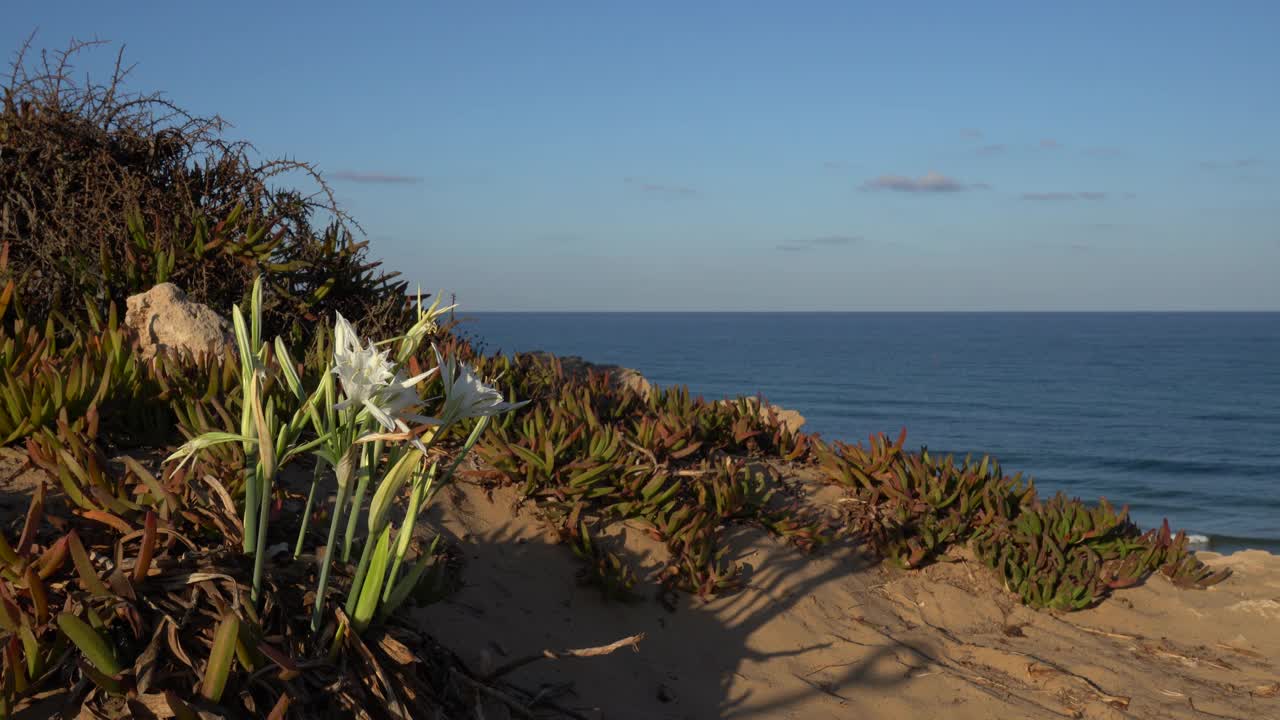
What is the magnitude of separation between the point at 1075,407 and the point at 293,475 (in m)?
53.7

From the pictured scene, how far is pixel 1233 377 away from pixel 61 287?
80.0 meters

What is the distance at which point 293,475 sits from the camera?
4438mm

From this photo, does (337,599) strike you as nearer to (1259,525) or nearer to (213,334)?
(213,334)

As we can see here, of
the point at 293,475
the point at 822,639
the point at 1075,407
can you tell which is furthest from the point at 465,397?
the point at 1075,407

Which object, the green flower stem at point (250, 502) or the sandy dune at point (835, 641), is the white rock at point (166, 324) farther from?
the green flower stem at point (250, 502)

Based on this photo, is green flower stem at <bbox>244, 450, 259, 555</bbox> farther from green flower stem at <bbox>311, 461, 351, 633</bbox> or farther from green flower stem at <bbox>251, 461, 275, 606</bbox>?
green flower stem at <bbox>311, 461, 351, 633</bbox>

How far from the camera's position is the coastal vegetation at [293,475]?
244 cm

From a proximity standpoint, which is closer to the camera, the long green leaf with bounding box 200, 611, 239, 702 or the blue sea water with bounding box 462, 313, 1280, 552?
the long green leaf with bounding box 200, 611, 239, 702

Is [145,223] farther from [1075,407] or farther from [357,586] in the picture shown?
[1075,407]

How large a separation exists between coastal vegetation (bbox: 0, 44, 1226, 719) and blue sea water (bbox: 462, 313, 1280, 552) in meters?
1.88

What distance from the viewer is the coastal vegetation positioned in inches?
96.0

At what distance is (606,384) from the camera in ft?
22.1

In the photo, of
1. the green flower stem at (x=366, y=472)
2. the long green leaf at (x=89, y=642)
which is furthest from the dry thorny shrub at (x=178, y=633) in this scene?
the green flower stem at (x=366, y=472)

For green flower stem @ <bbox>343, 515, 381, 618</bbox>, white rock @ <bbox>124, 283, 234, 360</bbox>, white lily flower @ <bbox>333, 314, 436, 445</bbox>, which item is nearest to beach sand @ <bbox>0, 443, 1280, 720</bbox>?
green flower stem @ <bbox>343, 515, 381, 618</bbox>
